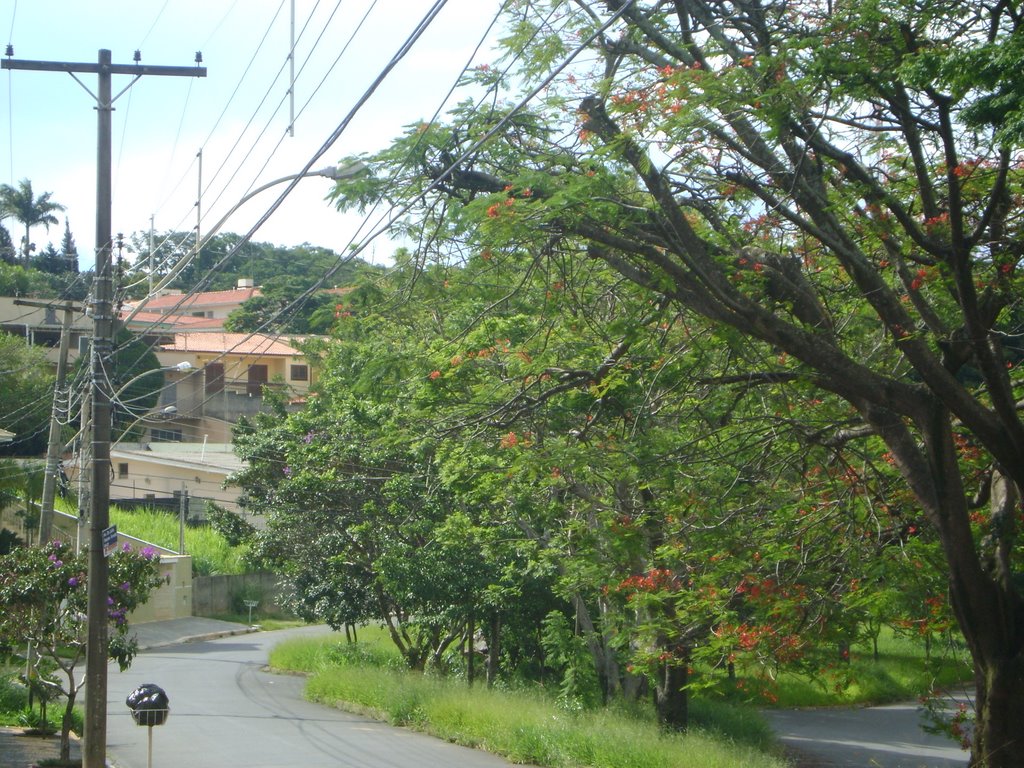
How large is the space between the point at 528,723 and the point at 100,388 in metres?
8.71

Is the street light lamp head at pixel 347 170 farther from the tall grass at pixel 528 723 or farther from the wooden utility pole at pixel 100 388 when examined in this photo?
the tall grass at pixel 528 723

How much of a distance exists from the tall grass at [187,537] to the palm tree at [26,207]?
5518 centimetres

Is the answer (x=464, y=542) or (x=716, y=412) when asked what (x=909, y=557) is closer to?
(x=716, y=412)

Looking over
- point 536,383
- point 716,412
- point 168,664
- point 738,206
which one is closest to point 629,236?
point 738,206

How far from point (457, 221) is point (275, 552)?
58.5ft

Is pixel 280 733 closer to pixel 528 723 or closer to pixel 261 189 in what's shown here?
pixel 528 723

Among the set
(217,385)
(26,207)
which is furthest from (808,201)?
(26,207)

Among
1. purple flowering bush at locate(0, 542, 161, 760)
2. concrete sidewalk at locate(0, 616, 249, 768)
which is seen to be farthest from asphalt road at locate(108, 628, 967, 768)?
purple flowering bush at locate(0, 542, 161, 760)

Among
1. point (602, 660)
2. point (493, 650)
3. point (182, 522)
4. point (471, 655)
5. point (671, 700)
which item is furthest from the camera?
point (182, 522)

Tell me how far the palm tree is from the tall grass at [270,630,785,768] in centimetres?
7705

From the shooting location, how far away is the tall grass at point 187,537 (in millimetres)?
42094

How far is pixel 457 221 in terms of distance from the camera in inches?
365

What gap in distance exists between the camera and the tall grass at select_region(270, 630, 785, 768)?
15719mm

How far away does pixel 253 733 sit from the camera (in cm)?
1947
